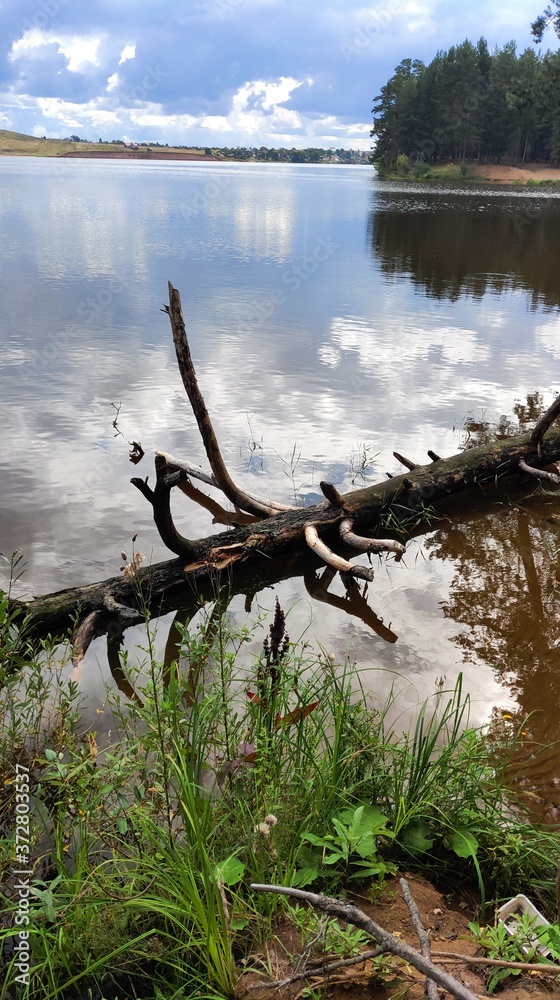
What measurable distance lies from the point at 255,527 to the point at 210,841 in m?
3.76

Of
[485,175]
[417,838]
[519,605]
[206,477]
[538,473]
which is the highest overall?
[485,175]

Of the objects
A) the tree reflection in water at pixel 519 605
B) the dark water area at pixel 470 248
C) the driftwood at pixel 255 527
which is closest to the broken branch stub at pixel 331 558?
the driftwood at pixel 255 527

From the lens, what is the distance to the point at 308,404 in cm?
1062

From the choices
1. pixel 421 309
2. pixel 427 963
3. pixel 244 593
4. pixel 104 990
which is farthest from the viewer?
pixel 421 309

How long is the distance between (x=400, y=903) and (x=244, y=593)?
373 cm

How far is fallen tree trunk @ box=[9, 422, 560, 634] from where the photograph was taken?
5324 millimetres

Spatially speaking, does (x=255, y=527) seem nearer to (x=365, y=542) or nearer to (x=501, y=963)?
(x=365, y=542)

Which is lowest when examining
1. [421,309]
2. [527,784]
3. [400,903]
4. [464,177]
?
[527,784]

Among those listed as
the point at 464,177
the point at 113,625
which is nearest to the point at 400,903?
the point at 113,625

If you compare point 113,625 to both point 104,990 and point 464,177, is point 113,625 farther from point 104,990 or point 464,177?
point 464,177

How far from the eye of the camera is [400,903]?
2.69 metres

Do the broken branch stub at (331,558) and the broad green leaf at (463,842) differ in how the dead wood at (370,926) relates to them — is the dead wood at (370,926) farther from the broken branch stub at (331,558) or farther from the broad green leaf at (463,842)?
the broken branch stub at (331,558)

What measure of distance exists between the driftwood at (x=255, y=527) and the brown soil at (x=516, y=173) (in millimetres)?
85656

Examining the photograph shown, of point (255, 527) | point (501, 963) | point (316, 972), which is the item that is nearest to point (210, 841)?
point (316, 972)
